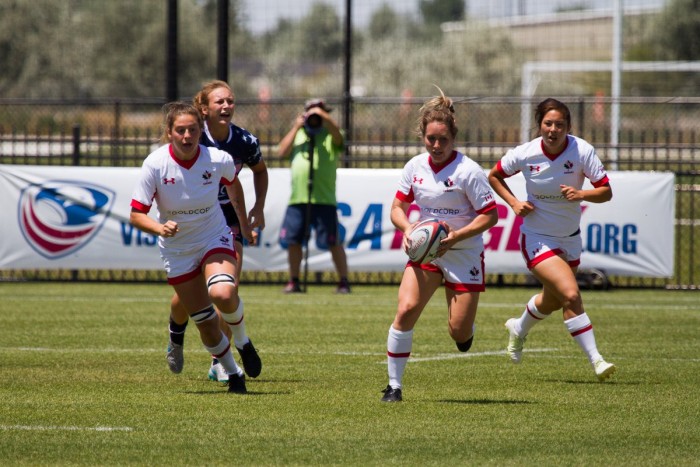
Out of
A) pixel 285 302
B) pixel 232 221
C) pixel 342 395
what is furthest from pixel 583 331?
pixel 285 302

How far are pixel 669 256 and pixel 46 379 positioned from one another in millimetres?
9033

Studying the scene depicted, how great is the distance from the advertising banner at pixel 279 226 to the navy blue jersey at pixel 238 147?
243 inches

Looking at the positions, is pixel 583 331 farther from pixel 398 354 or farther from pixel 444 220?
pixel 398 354

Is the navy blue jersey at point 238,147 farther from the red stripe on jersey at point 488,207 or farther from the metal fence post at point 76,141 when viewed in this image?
the metal fence post at point 76,141

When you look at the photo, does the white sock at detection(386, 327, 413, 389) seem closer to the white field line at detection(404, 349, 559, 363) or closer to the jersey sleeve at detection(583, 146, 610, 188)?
the white field line at detection(404, 349, 559, 363)

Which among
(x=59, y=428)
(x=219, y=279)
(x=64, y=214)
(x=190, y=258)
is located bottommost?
(x=59, y=428)

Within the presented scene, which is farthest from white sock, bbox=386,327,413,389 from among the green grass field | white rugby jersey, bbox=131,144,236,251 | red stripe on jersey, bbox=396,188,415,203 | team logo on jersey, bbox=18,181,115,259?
team logo on jersey, bbox=18,181,115,259

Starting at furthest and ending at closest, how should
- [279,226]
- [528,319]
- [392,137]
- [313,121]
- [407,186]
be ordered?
1. [392,137]
2. [279,226]
3. [313,121]
4. [528,319]
5. [407,186]

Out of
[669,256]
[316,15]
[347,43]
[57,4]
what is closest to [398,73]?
[316,15]

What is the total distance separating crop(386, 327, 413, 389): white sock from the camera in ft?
25.4

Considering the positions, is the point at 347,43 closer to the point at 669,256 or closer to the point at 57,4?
the point at 669,256

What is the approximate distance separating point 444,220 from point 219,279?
1.49m

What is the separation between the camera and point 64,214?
15344 mm

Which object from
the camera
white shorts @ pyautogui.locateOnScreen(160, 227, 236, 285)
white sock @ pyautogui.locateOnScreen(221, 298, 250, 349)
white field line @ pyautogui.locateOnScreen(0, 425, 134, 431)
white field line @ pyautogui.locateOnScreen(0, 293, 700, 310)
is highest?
the camera
